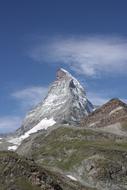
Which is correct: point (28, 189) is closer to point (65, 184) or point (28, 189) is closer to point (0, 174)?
point (0, 174)

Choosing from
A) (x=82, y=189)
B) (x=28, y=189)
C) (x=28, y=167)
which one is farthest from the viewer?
(x=82, y=189)

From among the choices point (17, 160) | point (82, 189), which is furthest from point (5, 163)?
point (82, 189)

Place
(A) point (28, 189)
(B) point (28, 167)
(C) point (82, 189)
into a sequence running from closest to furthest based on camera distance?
1. (A) point (28, 189)
2. (B) point (28, 167)
3. (C) point (82, 189)

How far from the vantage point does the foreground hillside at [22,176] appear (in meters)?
153

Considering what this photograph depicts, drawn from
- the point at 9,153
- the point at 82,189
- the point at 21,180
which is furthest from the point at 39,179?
the point at 82,189

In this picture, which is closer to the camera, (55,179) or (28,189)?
(28,189)

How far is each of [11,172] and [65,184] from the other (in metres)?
20.9

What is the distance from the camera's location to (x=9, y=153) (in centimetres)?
17162

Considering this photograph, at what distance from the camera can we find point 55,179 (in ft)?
558

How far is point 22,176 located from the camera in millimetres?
157500

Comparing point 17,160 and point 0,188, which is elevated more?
point 17,160

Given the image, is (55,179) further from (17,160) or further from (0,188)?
(0,188)

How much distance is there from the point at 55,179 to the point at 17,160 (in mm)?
13851

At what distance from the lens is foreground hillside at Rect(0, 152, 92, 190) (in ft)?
502
